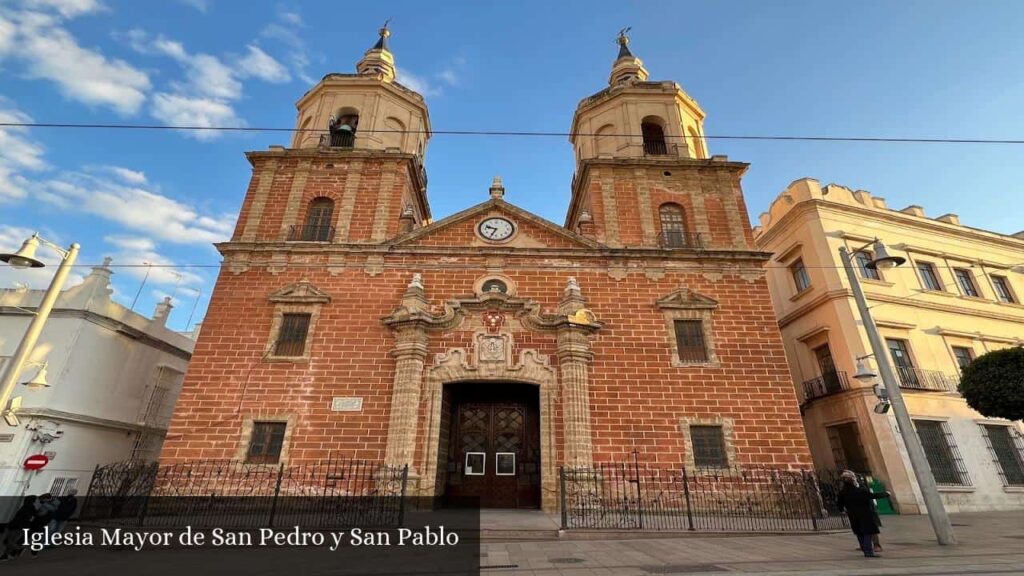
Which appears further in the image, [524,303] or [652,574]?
[524,303]

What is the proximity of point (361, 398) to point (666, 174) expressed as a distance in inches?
520

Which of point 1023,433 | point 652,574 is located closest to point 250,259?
point 652,574

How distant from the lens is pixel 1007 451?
52.7ft

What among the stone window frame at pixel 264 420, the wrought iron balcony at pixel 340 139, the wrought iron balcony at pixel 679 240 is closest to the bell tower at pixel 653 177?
the wrought iron balcony at pixel 679 240

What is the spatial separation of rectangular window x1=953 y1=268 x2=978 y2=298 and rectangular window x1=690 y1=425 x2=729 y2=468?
13872 millimetres

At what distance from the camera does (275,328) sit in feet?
47.2

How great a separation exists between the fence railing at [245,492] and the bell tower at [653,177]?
10.6 metres

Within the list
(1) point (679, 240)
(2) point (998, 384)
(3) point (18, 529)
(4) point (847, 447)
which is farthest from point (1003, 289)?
(3) point (18, 529)

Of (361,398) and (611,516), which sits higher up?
(361,398)

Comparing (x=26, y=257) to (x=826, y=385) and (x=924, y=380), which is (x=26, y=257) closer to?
(x=826, y=385)

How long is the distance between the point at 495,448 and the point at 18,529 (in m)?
10.2

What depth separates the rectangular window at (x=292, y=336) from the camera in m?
14.2

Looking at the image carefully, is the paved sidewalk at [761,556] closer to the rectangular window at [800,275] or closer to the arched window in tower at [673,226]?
the arched window in tower at [673,226]

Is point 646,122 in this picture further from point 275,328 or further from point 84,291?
point 84,291
